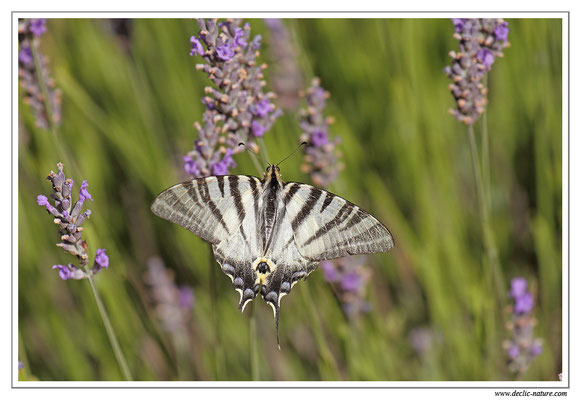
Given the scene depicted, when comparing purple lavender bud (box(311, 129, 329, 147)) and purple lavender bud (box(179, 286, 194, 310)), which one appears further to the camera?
purple lavender bud (box(179, 286, 194, 310))

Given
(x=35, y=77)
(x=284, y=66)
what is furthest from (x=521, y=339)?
(x=35, y=77)

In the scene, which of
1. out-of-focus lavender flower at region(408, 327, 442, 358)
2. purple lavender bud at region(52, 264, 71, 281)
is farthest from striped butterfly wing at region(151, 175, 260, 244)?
out-of-focus lavender flower at region(408, 327, 442, 358)

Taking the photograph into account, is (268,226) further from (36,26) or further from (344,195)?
(36,26)

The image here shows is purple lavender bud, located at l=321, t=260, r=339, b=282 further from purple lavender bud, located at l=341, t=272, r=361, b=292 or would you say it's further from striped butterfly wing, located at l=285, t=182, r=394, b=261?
striped butterfly wing, located at l=285, t=182, r=394, b=261

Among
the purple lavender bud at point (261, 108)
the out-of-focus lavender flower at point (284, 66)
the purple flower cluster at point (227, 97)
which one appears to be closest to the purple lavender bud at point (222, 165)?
the purple flower cluster at point (227, 97)

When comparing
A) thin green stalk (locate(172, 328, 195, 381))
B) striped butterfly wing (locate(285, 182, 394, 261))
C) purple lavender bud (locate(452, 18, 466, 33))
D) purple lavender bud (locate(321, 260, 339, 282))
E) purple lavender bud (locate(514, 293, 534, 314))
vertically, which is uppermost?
purple lavender bud (locate(452, 18, 466, 33))

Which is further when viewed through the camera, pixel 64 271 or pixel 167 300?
pixel 167 300
